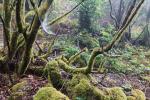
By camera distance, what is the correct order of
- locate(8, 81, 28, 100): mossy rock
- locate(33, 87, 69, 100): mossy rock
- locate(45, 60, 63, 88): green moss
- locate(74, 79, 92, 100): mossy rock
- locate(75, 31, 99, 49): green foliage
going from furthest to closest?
locate(75, 31, 99, 49): green foliage < locate(45, 60, 63, 88): green moss < locate(74, 79, 92, 100): mossy rock < locate(8, 81, 28, 100): mossy rock < locate(33, 87, 69, 100): mossy rock

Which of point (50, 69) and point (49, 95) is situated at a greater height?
point (50, 69)

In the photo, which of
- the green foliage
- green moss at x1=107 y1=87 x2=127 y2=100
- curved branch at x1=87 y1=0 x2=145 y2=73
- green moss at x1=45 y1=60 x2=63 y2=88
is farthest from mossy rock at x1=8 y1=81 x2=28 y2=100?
the green foliage

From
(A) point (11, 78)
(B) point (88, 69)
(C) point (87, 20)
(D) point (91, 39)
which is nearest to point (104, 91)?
(B) point (88, 69)

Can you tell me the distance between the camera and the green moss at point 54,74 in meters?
6.46

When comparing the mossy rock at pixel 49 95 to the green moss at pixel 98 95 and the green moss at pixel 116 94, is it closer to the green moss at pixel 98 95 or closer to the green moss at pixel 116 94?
the green moss at pixel 98 95

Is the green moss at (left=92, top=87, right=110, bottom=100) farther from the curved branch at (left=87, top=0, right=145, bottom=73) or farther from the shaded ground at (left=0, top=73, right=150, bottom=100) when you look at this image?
the curved branch at (left=87, top=0, right=145, bottom=73)

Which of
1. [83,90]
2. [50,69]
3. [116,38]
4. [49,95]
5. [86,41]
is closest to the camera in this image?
[49,95]

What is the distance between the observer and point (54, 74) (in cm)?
652

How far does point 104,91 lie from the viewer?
20.3 feet

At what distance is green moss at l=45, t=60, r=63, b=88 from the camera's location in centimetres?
646

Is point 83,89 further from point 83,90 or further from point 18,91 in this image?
point 18,91

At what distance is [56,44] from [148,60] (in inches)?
175

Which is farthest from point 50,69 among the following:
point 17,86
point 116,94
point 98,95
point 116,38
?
point 116,38

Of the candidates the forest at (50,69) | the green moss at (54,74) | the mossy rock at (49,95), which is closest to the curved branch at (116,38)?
the forest at (50,69)
